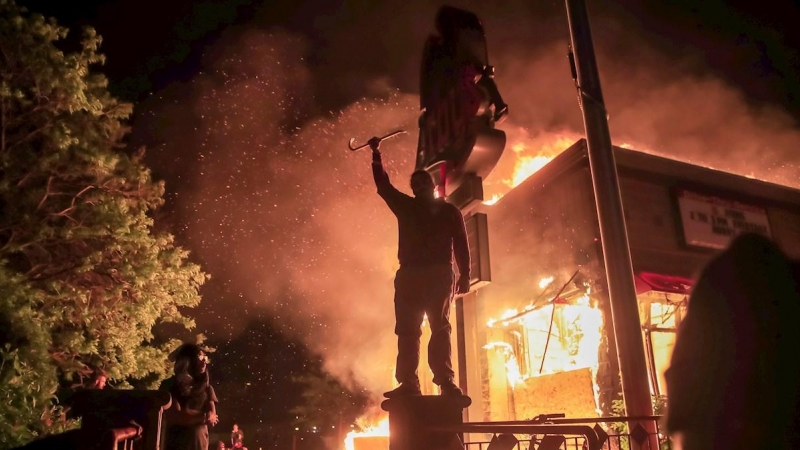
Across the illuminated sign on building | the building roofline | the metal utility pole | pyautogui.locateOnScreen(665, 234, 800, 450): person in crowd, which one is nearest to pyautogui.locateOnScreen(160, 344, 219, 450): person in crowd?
the metal utility pole

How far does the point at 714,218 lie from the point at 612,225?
6.47m

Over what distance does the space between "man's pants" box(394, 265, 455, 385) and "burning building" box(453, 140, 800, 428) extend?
11.4ft

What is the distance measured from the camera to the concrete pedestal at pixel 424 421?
13.9 ft

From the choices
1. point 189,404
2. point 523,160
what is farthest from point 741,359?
point 523,160

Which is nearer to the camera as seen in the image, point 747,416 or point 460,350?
point 747,416

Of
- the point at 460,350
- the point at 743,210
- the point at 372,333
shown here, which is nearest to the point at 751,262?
the point at 460,350

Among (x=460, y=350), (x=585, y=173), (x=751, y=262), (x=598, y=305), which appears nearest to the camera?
(x=751, y=262)

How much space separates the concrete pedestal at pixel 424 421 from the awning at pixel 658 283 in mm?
5261

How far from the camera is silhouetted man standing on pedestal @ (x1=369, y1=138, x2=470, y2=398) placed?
4688 mm

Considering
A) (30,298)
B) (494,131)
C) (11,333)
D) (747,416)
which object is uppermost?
(494,131)

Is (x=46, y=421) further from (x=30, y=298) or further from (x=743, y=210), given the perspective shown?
(x=743, y=210)

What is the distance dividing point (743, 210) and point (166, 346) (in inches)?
496

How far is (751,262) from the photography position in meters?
1.36

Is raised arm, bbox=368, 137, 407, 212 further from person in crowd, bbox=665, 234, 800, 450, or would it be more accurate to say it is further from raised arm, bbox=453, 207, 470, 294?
person in crowd, bbox=665, 234, 800, 450
